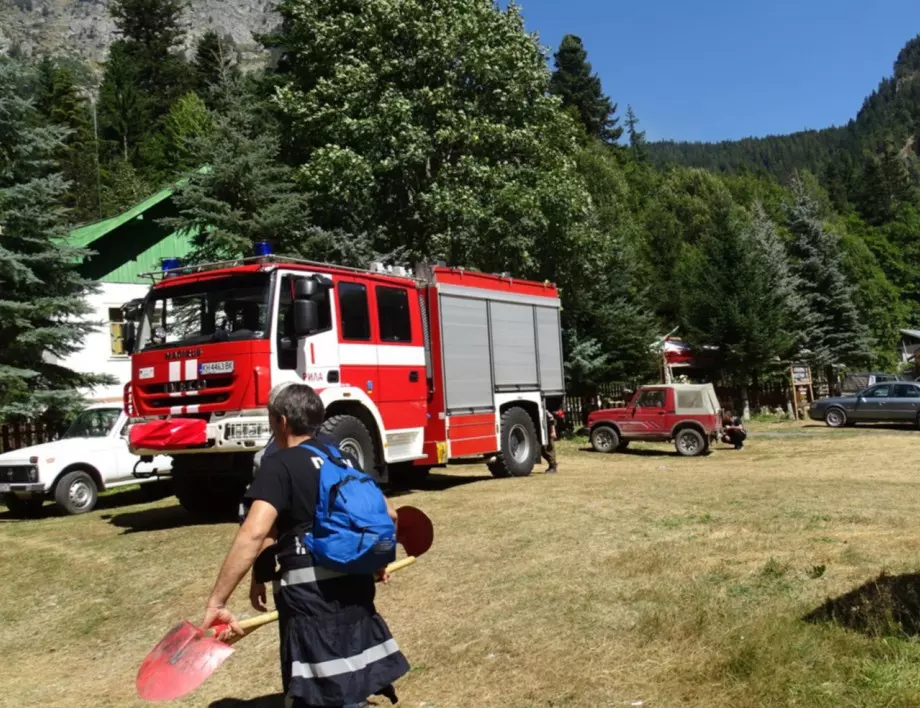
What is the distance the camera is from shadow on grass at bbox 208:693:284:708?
17.7ft

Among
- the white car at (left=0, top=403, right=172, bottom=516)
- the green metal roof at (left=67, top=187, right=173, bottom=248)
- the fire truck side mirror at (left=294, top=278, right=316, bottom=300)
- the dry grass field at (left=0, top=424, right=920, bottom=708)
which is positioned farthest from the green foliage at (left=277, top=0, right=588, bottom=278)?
the fire truck side mirror at (left=294, top=278, right=316, bottom=300)

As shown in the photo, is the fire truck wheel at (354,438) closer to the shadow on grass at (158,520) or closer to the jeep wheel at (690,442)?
the shadow on grass at (158,520)

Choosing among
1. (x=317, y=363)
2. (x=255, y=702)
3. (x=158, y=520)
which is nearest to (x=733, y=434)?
(x=317, y=363)

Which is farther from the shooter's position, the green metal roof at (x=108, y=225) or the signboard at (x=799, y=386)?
the signboard at (x=799, y=386)

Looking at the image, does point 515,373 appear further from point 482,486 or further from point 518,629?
point 518,629

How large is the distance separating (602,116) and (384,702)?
259 ft

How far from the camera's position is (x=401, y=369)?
12.1 m

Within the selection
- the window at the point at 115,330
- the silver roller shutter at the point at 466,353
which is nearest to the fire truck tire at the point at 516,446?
the silver roller shutter at the point at 466,353

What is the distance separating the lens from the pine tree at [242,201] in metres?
22.3

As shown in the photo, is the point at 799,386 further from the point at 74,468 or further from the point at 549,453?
the point at 74,468

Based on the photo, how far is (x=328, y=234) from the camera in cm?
2322

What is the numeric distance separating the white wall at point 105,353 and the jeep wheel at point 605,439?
12191 mm

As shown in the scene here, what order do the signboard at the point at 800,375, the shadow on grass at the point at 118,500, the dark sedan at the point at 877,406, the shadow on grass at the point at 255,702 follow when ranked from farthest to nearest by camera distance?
1. the signboard at the point at 800,375
2. the dark sedan at the point at 877,406
3. the shadow on grass at the point at 118,500
4. the shadow on grass at the point at 255,702

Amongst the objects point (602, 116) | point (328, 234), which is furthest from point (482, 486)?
point (602, 116)
